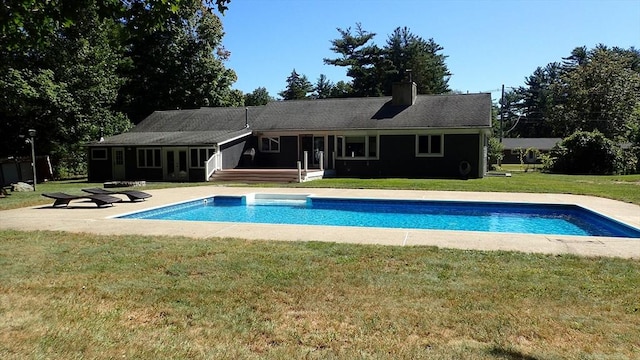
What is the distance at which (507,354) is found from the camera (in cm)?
328

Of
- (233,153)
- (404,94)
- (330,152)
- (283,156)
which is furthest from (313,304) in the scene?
(404,94)

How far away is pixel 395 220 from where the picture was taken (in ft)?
39.3

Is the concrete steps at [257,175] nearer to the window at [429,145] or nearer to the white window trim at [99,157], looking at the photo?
the window at [429,145]

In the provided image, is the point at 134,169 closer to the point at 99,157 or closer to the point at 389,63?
the point at 99,157

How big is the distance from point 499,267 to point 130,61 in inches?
1384

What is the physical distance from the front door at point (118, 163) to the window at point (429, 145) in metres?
17.3

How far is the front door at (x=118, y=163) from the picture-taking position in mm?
26875

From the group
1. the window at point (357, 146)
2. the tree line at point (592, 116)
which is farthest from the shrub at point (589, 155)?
the window at point (357, 146)

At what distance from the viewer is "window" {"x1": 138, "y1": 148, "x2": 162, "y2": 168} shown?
85.7 feet

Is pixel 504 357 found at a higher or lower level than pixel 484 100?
lower

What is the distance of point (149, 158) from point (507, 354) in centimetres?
2583

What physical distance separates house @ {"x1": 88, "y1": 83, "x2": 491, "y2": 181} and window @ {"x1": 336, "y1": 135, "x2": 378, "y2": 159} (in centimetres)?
6

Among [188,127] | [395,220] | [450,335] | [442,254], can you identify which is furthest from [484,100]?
[450,335]

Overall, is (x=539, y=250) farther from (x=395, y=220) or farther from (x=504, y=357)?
(x=395, y=220)
